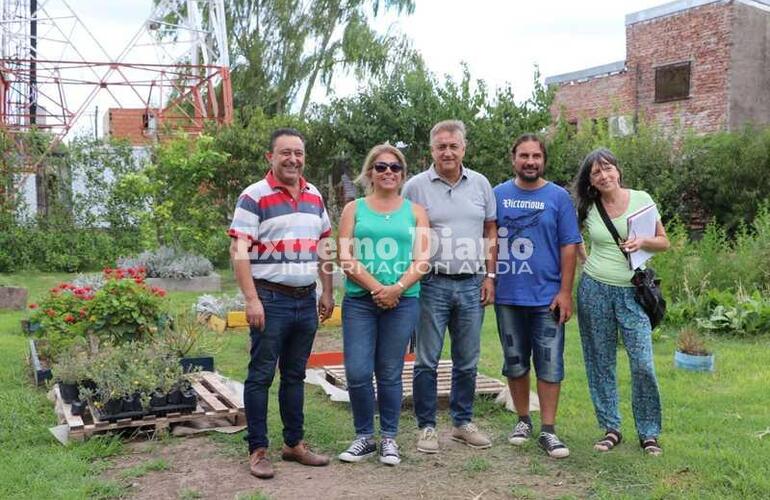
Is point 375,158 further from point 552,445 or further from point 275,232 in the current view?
point 552,445

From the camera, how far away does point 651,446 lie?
4.16m

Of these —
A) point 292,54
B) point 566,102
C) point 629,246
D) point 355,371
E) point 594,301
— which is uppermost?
point 292,54

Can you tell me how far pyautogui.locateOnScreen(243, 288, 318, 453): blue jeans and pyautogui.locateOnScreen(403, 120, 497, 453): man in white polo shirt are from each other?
0.69 m

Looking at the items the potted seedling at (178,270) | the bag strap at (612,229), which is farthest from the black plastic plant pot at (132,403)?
the potted seedling at (178,270)

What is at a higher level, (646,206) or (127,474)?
(646,206)

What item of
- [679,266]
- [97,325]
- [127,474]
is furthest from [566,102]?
[127,474]

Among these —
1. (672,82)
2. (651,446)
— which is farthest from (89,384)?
(672,82)

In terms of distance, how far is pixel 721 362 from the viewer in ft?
21.1

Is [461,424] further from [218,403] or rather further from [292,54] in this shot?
[292,54]

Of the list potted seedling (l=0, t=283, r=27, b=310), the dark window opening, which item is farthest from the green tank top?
the dark window opening

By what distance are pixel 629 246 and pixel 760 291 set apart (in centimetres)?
544

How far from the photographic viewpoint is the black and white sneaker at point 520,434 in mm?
4434

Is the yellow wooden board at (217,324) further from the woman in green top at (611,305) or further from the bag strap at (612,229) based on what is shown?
the bag strap at (612,229)

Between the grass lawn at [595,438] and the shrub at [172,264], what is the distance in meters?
5.07
